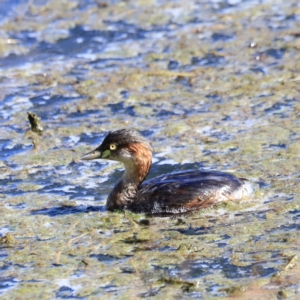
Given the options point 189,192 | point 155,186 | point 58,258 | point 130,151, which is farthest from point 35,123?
point 58,258

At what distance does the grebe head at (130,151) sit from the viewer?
7684mm

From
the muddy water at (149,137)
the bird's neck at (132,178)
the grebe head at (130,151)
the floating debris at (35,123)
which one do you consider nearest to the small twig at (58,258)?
the muddy water at (149,137)

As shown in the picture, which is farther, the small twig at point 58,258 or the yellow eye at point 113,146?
the yellow eye at point 113,146

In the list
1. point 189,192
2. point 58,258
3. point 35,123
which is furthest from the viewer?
point 35,123

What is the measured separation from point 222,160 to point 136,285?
2.69 m

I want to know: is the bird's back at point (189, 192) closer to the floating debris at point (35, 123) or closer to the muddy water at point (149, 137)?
the muddy water at point (149, 137)

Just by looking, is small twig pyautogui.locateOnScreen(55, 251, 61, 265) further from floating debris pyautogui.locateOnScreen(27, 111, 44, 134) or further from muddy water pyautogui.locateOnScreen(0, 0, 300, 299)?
floating debris pyautogui.locateOnScreen(27, 111, 44, 134)

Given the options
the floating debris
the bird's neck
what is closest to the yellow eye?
the bird's neck

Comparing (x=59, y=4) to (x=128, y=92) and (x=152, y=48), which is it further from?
(x=128, y=92)

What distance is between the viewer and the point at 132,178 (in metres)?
7.73

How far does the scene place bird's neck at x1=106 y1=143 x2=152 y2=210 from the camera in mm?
7578

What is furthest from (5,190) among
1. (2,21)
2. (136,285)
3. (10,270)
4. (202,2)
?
(202,2)

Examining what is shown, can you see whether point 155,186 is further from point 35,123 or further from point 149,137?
point 35,123

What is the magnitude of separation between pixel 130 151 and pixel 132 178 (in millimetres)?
223
